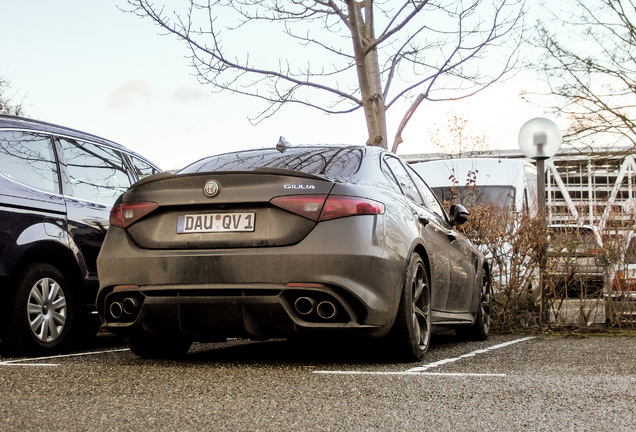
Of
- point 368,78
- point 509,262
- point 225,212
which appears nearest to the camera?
point 225,212

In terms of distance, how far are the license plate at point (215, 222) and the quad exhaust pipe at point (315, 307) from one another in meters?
0.52

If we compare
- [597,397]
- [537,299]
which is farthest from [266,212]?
[537,299]

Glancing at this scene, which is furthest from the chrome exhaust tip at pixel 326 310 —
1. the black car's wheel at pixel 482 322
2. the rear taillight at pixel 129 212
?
the black car's wheel at pixel 482 322

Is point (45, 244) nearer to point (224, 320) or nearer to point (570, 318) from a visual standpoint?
point (224, 320)

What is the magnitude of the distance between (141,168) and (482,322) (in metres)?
3.62

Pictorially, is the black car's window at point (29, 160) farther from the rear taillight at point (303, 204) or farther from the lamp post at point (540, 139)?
the lamp post at point (540, 139)

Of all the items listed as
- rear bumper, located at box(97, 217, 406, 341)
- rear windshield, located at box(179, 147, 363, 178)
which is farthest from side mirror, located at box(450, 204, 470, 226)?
rear bumper, located at box(97, 217, 406, 341)

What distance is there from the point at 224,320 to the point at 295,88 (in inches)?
370

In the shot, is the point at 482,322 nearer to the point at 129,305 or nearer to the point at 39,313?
the point at 129,305

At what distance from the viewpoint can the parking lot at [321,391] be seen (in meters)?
3.68

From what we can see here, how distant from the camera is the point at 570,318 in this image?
8961mm

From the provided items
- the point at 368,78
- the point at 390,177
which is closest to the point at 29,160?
the point at 390,177

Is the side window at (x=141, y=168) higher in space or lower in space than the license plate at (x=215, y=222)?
higher

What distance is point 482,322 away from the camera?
814cm
